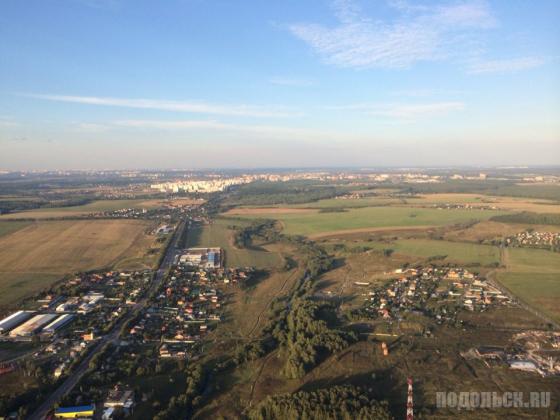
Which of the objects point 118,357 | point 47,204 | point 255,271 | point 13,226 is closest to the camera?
point 118,357

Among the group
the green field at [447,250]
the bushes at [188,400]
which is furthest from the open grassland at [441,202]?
the bushes at [188,400]

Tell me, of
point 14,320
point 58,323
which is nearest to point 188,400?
point 58,323

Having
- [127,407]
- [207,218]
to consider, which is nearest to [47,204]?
[207,218]

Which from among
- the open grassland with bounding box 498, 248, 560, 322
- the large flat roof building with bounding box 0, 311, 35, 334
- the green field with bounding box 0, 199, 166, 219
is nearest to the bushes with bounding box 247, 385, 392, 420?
the large flat roof building with bounding box 0, 311, 35, 334

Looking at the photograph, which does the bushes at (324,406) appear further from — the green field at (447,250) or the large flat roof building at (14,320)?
the green field at (447,250)

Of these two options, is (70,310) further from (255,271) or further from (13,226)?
(13,226)

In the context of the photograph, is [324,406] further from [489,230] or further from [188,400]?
[489,230]
